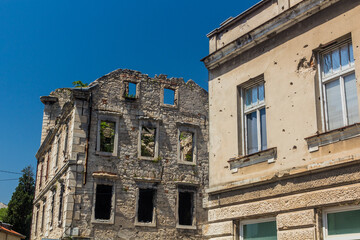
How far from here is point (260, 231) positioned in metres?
9.47

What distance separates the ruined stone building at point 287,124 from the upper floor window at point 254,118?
2 cm

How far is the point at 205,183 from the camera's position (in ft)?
82.6

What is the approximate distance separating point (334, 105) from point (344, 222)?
7.03ft

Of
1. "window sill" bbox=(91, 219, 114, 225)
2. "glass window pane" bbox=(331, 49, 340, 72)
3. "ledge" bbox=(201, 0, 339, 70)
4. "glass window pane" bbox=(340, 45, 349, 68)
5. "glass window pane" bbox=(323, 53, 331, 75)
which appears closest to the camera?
"glass window pane" bbox=(340, 45, 349, 68)

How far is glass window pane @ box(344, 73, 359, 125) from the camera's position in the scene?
7942 mm

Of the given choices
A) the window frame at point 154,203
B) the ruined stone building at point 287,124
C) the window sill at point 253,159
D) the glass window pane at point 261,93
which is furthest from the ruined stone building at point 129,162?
the glass window pane at point 261,93

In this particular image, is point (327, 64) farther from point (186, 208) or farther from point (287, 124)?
point (186, 208)

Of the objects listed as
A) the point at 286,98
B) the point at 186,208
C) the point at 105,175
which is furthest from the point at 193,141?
the point at 286,98

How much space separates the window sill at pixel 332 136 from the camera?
25.3 ft

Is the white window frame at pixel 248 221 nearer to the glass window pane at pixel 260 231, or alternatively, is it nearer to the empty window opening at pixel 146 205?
the glass window pane at pixel 260 231

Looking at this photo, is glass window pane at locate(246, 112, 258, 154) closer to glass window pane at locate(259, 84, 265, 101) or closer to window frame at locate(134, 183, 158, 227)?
glass window pane at locate(259, 84, 265, 101)

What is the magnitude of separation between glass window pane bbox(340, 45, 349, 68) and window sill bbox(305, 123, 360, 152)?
1.28 metres

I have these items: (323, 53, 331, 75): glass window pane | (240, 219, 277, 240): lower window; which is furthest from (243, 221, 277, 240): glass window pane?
(323, 53, 331, 75): glass window pane

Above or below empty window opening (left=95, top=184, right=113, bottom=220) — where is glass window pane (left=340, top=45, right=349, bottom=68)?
above
